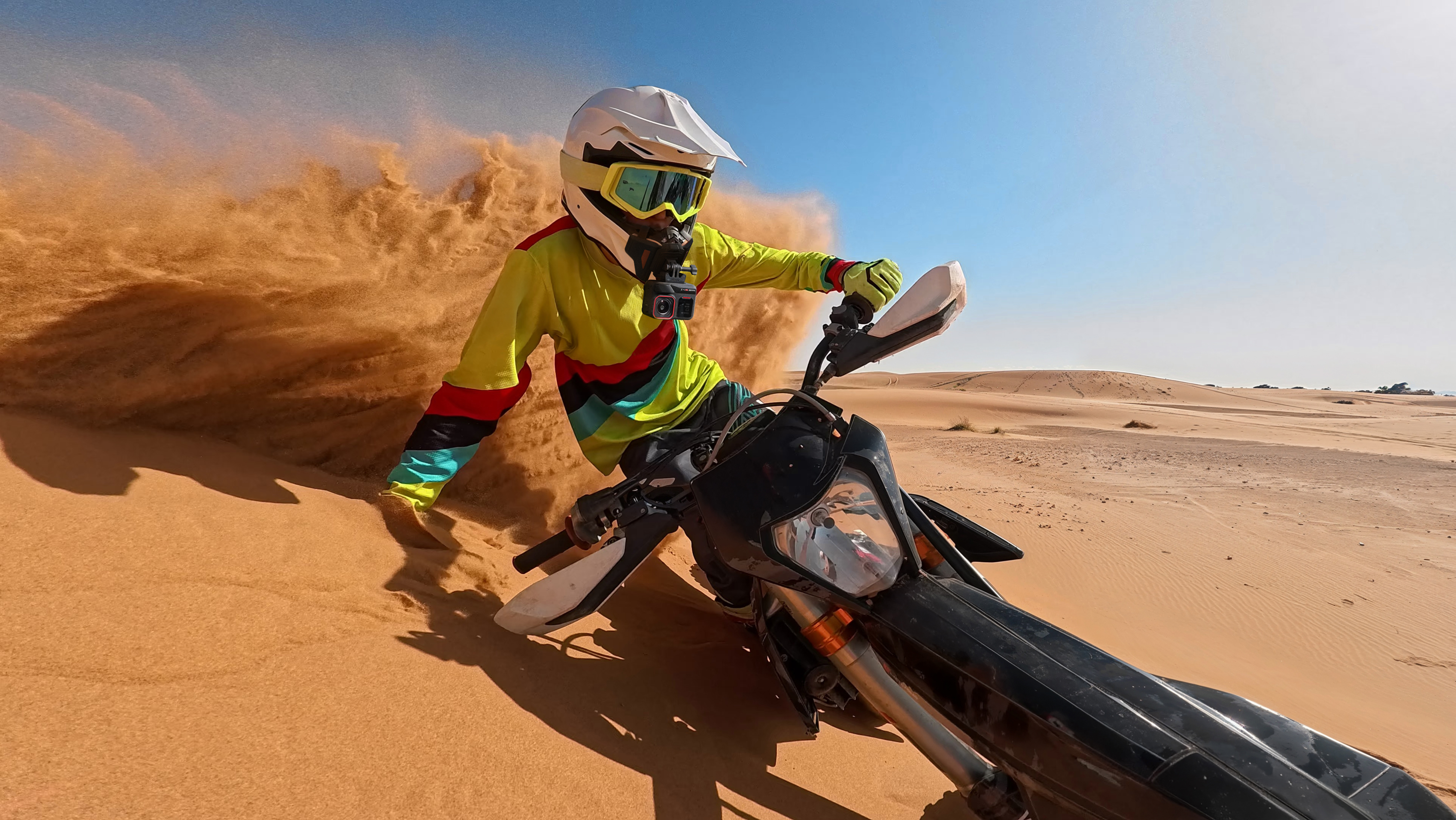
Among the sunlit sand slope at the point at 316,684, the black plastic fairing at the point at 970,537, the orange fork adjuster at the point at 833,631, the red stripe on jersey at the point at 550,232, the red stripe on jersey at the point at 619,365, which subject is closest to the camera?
the sunlit sand slope at the point at 316,684

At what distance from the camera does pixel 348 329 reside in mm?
2904

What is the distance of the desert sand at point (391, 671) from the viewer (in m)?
1.10

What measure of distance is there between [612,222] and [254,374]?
1.68 metres

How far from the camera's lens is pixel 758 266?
292 cm

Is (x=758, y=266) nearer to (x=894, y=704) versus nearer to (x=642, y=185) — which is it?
(x=642, y=185)

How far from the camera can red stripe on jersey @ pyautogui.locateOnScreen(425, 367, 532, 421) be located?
217 cm

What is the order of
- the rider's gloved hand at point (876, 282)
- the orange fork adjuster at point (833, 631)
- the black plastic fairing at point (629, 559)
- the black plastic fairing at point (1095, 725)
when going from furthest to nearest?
the rider's gloved hand at point (876, 282) → the black plastic fairing at point (629, 559) → the orange fork adjuster at point (833, 631) → the black plastic fairing at point (1095, 725)

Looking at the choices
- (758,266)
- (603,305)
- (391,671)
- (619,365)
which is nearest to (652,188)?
(603,305)

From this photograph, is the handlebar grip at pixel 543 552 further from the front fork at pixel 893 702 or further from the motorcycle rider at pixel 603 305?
the front fork at pixel 893 702

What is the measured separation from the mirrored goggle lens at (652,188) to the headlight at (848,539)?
→ 120cm

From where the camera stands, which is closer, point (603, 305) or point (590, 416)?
point (603, 305)

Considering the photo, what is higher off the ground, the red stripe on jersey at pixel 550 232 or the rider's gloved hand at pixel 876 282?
the rider's gloved hand at pixel 876 282

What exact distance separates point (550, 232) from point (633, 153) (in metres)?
0.45

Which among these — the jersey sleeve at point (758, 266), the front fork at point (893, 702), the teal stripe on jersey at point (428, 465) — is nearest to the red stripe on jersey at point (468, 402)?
the teal stripe on jersey at point (428, 465)
